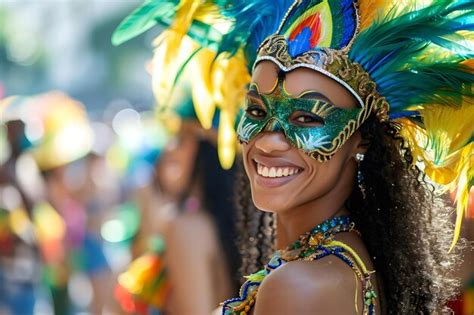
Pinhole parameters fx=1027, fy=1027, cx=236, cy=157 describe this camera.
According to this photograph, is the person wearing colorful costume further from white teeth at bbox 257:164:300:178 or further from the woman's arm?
the woman's arm

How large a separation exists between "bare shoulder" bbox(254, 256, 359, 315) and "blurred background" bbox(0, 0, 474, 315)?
212 cm

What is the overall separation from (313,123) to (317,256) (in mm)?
361

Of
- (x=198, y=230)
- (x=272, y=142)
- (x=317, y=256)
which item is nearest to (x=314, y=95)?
(x=272, y=142)

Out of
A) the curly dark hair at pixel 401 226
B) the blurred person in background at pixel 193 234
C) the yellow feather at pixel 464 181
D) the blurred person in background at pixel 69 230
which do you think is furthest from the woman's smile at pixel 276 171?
the blurred person in background at pixel 69 230

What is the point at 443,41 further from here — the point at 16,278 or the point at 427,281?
the point at 16,278

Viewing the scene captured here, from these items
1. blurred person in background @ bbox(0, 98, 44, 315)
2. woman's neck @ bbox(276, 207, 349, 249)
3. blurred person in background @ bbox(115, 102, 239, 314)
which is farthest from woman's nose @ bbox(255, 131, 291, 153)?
blurred person in background @ bbox(0, 98, 44, 315)

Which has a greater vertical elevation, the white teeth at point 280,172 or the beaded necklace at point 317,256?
the white teeth at point 280,172

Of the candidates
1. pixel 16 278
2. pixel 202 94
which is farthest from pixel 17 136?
pixel 202 94

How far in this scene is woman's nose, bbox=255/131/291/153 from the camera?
2.80 metres

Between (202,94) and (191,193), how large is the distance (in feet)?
6.80

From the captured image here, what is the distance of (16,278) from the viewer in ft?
22.1

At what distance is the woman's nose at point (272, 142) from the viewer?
2801 millimetres

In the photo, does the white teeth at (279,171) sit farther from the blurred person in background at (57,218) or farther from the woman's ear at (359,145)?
the blurred person in background at (57,218)

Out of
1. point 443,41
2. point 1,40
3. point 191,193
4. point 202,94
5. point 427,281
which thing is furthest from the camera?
point 1,40
